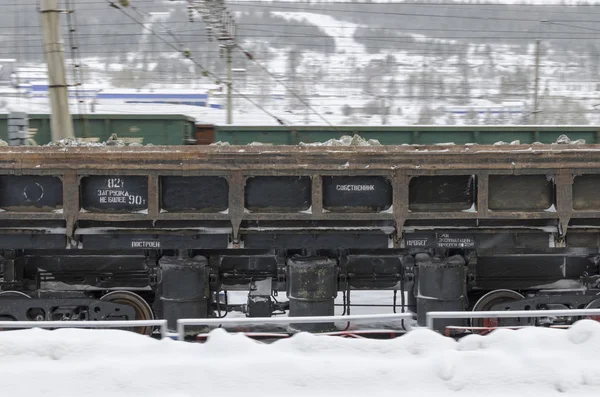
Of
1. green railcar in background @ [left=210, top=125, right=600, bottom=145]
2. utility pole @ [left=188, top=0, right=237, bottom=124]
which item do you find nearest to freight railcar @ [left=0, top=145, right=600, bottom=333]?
utility pole @ [left=188, top=0, right=237, bottom=124]

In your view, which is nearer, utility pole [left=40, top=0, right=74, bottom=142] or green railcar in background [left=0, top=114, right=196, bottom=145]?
utility pole [left=40, top=0, right=74, bottom=142]

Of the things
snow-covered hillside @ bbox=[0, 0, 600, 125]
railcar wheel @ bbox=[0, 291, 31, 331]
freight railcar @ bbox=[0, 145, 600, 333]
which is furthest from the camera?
snow-covered hillside @ bbox=[0, 0, 600, 125]

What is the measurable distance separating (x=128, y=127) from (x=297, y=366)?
1301 cm

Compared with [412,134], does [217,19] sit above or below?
above

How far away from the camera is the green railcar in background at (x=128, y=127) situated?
16047 mm

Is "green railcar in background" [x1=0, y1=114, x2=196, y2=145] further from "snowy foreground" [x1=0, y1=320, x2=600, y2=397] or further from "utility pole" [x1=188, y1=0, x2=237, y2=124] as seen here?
"snowy foreground" [x1=0, y1=320, x2=600, y2=397]

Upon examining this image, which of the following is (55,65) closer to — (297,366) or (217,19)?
(217,19)

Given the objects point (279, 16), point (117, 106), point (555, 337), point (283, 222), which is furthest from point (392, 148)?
point (117, 106)

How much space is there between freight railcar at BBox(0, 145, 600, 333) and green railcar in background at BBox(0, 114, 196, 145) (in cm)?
797

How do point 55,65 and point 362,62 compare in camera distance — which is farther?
point 362,62

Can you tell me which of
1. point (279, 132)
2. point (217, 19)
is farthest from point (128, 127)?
point (217, 19)

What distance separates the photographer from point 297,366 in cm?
484

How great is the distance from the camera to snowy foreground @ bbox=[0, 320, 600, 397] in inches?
183

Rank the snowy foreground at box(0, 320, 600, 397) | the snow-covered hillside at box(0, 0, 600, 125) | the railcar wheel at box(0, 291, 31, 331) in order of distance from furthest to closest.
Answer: the snow-covered hillside at box(0, 0, 600, 125), the railcar wheel at box(0, 291, 31, 331), the snowy foreground at box(0, 320, 600, 397)
